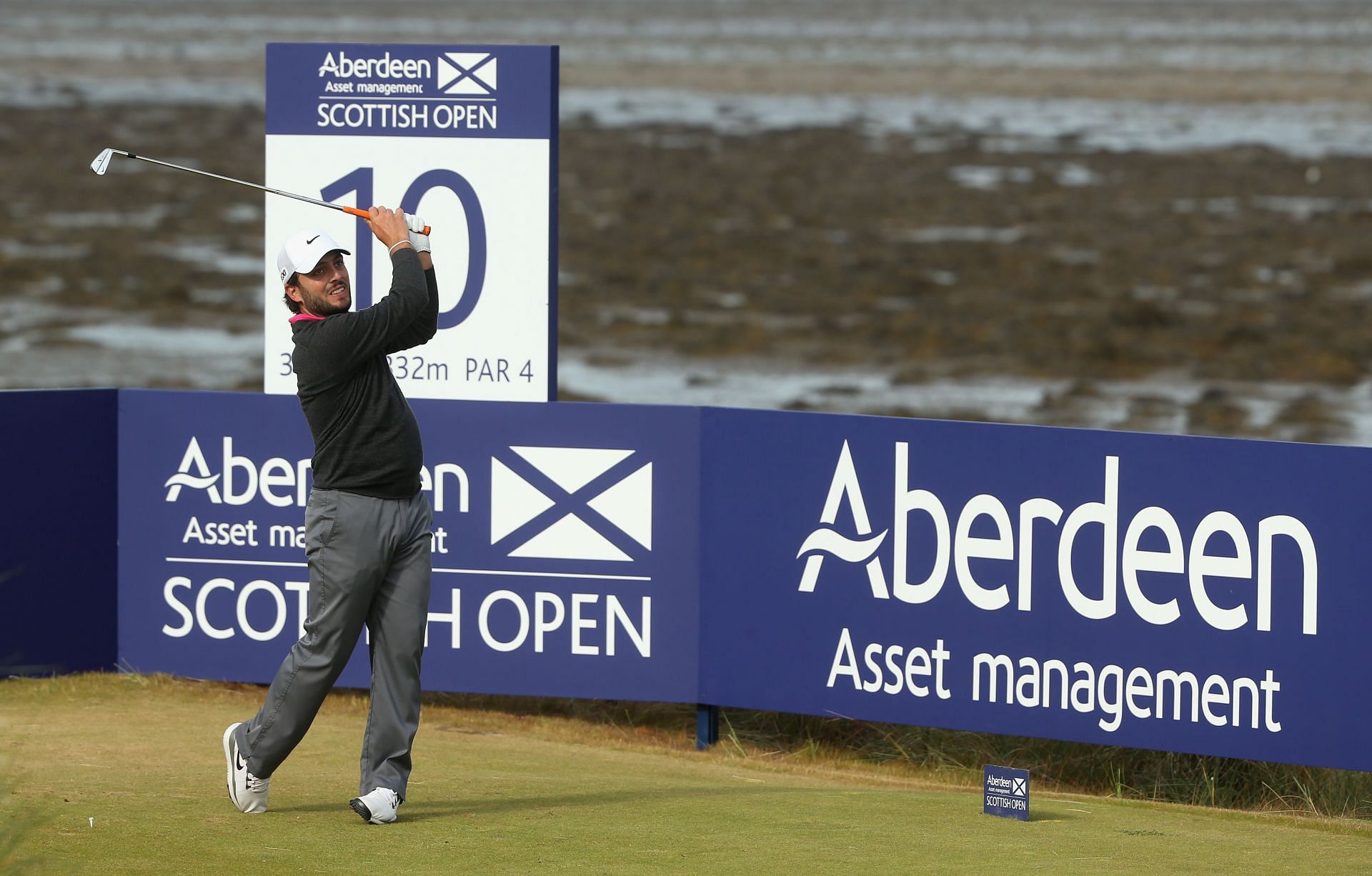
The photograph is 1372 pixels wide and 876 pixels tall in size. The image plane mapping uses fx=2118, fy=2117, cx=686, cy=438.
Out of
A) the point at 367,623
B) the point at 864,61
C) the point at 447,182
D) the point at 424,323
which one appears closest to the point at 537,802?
the point at 367,623

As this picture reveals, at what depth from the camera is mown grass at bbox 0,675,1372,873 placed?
6.19 metres

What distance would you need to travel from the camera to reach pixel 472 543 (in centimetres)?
941

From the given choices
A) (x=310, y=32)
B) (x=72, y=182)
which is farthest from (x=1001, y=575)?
(x=310, y=32)

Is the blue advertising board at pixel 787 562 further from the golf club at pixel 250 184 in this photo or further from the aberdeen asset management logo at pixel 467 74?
the golf club at pixel 250 184

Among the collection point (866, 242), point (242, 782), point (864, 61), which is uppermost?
point (864, 61)

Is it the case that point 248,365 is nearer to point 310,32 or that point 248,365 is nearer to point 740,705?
point 740,705

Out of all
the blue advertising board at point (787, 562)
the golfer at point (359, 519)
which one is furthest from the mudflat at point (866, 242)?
the golfer at point (359, 519)

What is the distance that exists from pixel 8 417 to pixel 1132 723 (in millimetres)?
5021

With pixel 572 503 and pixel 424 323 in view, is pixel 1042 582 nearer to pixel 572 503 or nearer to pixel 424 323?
pixel 572 503

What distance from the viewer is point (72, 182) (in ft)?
157

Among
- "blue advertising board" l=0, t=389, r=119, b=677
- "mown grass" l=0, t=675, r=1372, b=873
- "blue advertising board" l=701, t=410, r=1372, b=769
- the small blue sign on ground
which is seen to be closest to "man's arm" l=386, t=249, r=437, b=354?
"mown grass" l=0, t=675, r=1372, b=873

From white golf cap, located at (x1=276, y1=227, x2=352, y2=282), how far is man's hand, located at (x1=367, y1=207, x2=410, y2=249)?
0.18m

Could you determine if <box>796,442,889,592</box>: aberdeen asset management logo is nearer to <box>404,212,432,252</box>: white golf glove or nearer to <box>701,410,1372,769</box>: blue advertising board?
<box>701,410,1372,769</box>: blue advertising board

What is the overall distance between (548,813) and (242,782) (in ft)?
3.31
